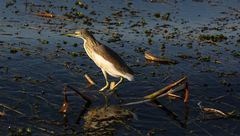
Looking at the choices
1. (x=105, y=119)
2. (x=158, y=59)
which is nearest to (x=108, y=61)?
(x=105, y=119)

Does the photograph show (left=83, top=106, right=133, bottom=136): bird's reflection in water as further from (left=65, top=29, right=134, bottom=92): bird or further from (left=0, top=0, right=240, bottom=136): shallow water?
(left=65, top=29, right=134, bottom=92): bird

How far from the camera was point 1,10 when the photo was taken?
2108 cm

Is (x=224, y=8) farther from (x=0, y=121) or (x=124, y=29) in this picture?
(x=0, y=121)

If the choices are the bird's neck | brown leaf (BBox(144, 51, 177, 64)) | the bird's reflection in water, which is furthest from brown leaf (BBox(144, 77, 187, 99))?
brown leaf (BBox(144, 51, 177, 64))

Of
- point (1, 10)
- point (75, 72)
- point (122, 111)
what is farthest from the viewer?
point (1, 10)

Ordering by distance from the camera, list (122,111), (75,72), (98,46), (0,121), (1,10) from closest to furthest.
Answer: (0,121) → (122,111) → (98,46) → (75,72) → (1,10)

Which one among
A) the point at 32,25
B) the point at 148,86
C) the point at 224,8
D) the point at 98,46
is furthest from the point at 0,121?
the point at 224,8

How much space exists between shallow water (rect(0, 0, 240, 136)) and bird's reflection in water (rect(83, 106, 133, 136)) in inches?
6.7

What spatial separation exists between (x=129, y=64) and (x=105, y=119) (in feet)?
15.5

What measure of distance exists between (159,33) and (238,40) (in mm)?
3098

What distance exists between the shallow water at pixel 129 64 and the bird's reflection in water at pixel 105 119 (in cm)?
17

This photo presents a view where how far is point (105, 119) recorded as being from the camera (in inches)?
425

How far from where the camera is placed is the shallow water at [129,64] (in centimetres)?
1074

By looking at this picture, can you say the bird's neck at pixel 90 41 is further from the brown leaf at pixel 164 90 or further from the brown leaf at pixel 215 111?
the brown leaf at pixel 215 111
